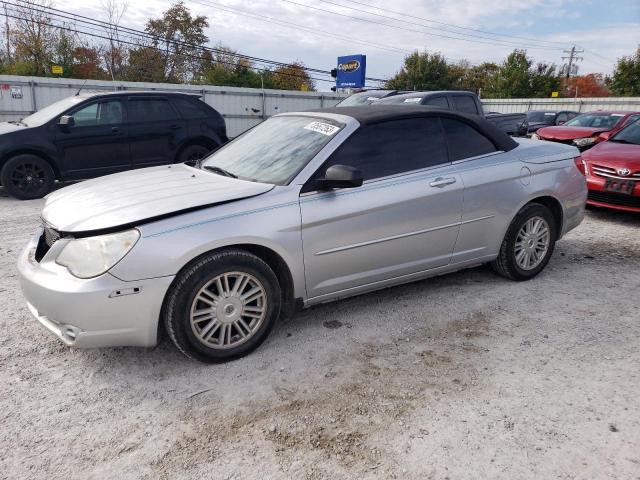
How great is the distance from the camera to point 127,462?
2312 millimetres

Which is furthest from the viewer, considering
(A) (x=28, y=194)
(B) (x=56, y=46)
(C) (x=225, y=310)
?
(B) (x=56, y=46)

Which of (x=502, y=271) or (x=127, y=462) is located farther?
(x=502, y=271)

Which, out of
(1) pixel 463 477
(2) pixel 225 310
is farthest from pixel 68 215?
(1) pixel 463 477

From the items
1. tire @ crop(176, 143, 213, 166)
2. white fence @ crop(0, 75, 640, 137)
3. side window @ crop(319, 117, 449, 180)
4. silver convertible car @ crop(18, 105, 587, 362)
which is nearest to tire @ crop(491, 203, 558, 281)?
silver convertible car @ crop(18, 105, 587, 362)

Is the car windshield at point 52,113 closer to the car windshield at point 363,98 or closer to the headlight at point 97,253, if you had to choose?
the car windshield at point 363,98

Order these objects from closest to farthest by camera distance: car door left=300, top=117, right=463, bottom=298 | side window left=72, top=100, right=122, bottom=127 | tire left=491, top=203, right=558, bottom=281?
1. car door left=300, top=117, right=463, bottom=298
2. tire left=491, top=203, right=558, bottom=281
3. side window left=72, top=100, right=122, bottom=127

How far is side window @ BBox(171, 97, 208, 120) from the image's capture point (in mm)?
9203

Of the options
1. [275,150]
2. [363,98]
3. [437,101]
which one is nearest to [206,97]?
[363,98]

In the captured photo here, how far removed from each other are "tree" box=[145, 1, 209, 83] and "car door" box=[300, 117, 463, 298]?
1677 inches

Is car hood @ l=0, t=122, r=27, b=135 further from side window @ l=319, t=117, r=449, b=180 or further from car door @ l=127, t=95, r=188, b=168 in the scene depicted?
side window @ l=319, t=117, r=449, b=180

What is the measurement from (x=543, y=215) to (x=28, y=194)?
775cm

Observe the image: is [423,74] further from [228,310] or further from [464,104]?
[228,310]

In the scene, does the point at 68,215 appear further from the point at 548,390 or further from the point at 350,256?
the point at 548,390

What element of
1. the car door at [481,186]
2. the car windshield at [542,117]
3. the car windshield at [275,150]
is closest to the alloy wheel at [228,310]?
the car windshield at [275,150]
